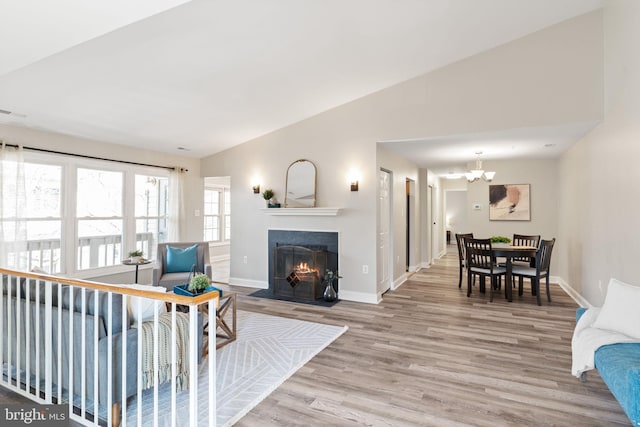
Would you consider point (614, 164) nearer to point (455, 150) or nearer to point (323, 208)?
point (455, 150)

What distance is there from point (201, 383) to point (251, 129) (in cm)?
400

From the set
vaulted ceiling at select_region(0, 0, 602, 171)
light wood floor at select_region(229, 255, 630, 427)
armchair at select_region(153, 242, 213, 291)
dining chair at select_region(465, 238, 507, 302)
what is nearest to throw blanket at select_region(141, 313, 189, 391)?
light wood floor at select_region(229, 255, 630, 427)

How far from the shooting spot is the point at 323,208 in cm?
510

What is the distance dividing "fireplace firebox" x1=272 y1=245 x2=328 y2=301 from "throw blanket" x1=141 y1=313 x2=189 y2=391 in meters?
2.81

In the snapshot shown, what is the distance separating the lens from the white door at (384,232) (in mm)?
5164

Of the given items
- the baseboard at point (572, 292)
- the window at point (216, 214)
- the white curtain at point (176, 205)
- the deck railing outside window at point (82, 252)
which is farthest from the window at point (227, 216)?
the baseboard at point (572, 292)

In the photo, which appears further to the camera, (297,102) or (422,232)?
(422,232)

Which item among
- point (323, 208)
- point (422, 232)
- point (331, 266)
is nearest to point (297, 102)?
point (323, 208)

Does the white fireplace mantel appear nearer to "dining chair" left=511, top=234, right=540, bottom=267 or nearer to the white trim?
"dining chair" left=511, top=234, right=540, bottom=267

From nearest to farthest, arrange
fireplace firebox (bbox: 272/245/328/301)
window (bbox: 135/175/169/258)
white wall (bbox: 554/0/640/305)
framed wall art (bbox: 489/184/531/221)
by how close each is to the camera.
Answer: white wall (bbox: 554/0/640/305), fireplace firebox (bbox: 272/245/328/301), window (bbox: 135/175/169/258), framed wall art (bbox: 489/184/531/221)

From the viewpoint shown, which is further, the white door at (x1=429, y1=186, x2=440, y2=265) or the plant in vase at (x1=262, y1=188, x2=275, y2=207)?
the white door at (x1=429, y1=186, x2=440, y2=265)

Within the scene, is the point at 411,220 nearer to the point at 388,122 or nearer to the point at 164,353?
the point at 388,122

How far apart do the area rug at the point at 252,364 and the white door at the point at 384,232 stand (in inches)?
66.6

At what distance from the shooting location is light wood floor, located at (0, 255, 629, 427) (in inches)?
87.6
